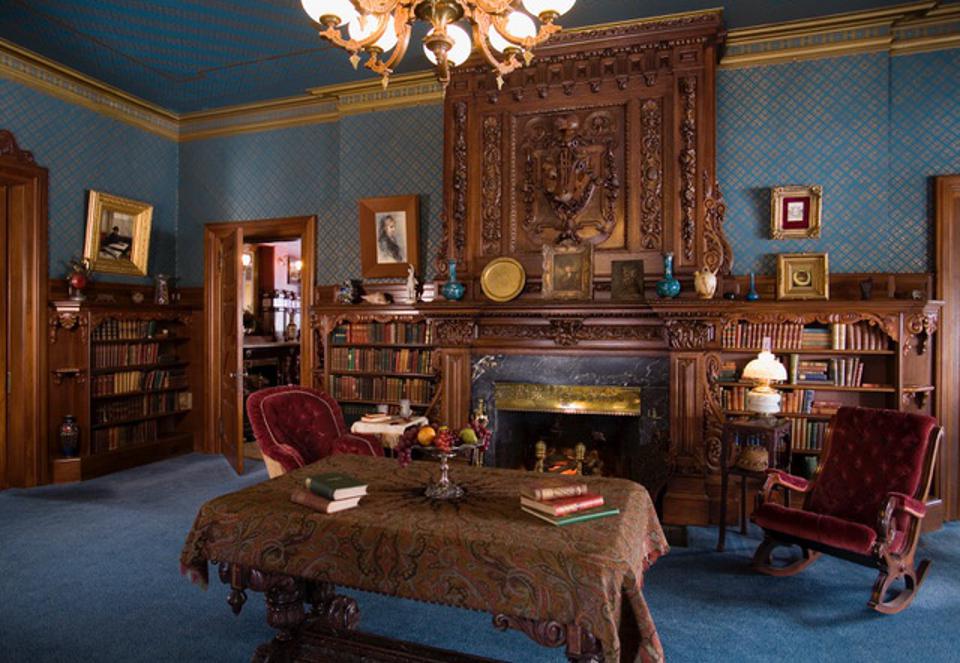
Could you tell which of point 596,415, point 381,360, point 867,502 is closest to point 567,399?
point 596,415

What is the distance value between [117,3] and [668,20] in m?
4.24

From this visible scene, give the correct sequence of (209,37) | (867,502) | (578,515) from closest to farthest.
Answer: (578,515), (867,502), (209,37)

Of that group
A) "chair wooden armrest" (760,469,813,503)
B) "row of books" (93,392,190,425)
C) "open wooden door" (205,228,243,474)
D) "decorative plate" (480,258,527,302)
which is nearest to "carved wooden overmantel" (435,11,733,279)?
"decorative plate" (480,258,527,302)

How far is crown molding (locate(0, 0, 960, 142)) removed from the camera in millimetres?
4652

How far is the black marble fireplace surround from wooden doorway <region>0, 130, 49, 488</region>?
408 centimetres

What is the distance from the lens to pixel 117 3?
459 centimetres

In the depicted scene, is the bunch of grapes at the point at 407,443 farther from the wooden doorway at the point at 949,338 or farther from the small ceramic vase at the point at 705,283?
the wooden doorway at the point at 949,338

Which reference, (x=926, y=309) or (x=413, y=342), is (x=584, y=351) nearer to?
(x=413, y=342)

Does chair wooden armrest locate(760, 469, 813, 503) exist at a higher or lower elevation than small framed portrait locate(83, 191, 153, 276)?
lower

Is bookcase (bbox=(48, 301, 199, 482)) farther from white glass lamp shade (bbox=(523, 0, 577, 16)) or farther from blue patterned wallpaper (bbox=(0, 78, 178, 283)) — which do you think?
white glass lamp shade (bbox=(523, 0, 577, 16))

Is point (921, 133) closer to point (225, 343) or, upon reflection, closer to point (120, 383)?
point (225, 343)

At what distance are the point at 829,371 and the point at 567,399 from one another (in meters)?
2.05

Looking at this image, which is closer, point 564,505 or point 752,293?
point 564,505

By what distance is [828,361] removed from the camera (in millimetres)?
4742
